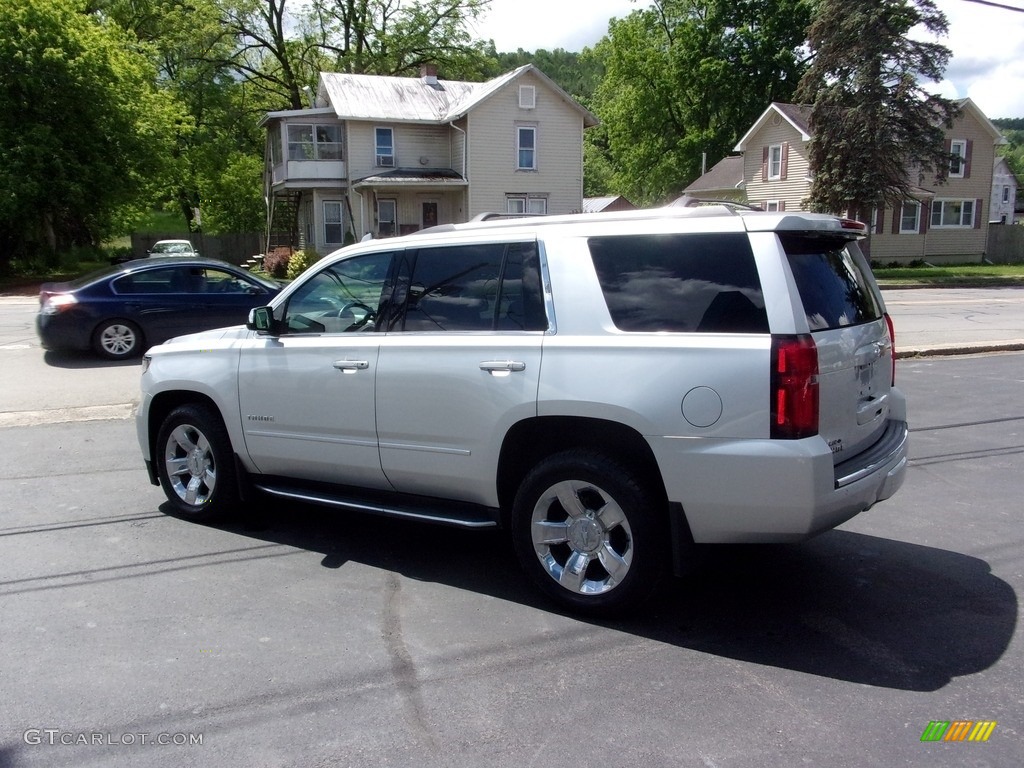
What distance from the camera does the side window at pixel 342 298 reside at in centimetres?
512

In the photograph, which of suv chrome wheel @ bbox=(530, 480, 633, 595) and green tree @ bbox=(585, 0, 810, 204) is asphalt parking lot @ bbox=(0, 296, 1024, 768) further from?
green tree @ bbox=(585, 0, 810, 204)

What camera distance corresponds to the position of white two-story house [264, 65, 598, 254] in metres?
35.2

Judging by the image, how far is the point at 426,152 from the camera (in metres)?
36.7

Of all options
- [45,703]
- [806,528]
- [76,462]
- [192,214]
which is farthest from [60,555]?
[192,214]

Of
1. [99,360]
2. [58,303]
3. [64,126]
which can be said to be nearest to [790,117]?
[64,126]

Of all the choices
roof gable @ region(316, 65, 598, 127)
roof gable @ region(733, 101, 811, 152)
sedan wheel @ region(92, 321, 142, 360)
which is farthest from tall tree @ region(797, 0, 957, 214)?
sedan wheel @ region(92, 321, 142, 360)

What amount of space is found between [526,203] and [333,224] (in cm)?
848

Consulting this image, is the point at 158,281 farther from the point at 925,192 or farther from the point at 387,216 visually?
the point at 925,192

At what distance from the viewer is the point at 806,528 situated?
150 inches

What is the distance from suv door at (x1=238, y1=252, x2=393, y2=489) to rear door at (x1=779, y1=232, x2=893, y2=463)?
234 centimetres

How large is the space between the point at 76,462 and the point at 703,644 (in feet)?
18.6

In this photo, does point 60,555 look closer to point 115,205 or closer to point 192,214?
point 115,205

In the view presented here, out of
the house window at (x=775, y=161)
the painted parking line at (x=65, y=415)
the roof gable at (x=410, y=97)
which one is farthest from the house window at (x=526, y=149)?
the painted parking line at (x=65, y=415)

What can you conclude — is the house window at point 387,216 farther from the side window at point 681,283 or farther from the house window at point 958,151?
the side window at point 681,283
